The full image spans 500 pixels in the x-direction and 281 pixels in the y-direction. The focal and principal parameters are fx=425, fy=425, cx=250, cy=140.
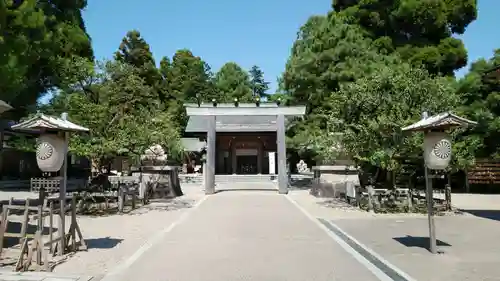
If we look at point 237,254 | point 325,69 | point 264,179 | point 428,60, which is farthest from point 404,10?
point 237,254

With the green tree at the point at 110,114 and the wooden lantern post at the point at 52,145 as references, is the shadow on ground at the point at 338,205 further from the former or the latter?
the wooden lantern post at the point at 52,145

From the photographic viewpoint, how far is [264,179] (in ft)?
135

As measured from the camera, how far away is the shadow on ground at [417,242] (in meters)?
8.58

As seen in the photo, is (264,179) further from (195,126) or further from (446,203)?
(446,203)

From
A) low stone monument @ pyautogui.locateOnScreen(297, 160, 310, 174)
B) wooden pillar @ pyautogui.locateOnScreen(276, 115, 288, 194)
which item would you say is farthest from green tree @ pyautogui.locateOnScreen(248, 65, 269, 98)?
wooden pillar @ pyautogui.locateOnScreen(276, 115, 288, 194)

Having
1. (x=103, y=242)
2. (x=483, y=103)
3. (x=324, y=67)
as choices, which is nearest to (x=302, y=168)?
(x=324, y=67)

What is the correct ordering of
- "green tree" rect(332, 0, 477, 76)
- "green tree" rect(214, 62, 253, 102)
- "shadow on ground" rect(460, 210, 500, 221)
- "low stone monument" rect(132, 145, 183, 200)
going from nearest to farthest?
1. "shadow on ground" rect(460, 210, 500, 221)
2. "low stone monument" rect(132, 145, 183, 200)
3. "green tree" rect(332, 0, 477, 76)
4. "green tree" rect(214, 62, 253, 102)

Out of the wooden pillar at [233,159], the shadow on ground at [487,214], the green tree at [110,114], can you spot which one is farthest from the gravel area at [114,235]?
the wooden pillar at [233,159]

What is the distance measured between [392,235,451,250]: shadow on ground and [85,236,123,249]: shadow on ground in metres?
6.10

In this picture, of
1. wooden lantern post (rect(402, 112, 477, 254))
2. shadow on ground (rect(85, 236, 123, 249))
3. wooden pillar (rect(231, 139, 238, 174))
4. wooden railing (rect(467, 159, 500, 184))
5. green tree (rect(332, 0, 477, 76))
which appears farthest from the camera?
wooden pillar (rect(231, 139, 238, 174))

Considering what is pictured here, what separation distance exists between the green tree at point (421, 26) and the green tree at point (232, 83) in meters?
28.9

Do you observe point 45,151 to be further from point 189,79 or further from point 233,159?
point 189,79

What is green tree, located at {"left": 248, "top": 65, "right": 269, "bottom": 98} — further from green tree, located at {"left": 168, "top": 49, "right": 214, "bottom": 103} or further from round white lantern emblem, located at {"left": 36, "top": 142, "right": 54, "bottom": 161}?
round white lantern emblem, located at {"left": 36, "top": 142, "right": 54, "bottom": 161}

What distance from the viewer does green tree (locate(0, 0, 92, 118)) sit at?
13898 millimetres
